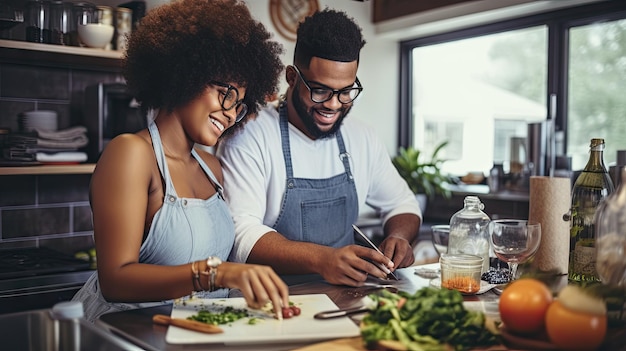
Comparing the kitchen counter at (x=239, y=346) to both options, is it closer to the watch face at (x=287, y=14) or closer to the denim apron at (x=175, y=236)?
the denim apron at (x=175, y=236)

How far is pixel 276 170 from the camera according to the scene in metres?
2.01

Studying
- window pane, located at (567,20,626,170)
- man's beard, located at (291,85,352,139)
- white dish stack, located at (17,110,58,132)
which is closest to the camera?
man's beard, located at (291,85,352,139)

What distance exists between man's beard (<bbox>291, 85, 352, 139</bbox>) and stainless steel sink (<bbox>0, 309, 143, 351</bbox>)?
106cm

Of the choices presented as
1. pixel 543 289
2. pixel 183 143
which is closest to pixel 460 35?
pixel 183 143

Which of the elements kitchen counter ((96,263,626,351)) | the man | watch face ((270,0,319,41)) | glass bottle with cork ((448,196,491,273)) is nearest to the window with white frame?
watch face ((270,0,319,41))

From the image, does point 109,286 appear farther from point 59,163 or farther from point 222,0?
point 59,163

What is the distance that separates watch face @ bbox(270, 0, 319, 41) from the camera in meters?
3.95

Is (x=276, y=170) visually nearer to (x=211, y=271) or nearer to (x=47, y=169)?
(x=211, y=271)

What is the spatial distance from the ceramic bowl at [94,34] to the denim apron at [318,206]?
3.71 feet

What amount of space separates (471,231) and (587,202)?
31cm

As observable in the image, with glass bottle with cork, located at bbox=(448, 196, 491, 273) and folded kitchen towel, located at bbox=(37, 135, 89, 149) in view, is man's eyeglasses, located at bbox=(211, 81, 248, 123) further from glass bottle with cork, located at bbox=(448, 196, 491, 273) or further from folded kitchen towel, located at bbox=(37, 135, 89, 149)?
folded kitchen towel, located at bbox=(37, 135, 89, 149)

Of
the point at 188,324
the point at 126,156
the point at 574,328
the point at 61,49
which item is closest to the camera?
the point at 574,328

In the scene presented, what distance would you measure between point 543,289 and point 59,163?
2247mm

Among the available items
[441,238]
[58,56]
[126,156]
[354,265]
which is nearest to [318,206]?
[441,238]
